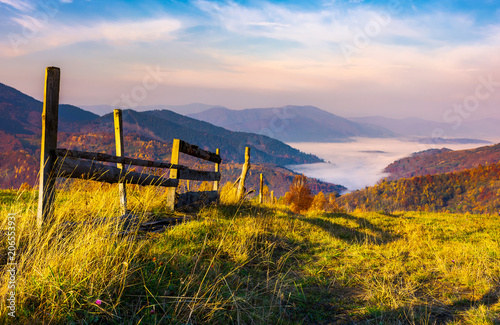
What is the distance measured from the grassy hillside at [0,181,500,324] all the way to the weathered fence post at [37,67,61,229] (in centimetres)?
19

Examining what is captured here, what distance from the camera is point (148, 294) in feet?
10.5

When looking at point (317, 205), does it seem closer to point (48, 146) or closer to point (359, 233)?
point (359, 233)

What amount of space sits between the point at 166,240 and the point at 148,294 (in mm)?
1697

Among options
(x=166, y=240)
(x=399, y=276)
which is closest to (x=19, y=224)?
(x=166, y=240)

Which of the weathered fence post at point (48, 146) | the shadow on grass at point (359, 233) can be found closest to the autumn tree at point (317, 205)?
the shadow on grass at point (359, 233)

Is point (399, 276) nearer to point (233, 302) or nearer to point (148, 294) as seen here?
point (233, 302)

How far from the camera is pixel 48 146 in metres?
4.70

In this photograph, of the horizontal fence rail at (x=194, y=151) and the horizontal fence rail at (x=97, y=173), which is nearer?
the horizontal fence rail at (x=97, y=173)

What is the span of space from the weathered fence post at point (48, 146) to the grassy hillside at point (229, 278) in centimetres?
19

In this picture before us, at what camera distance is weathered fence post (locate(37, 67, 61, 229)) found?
4.58 m

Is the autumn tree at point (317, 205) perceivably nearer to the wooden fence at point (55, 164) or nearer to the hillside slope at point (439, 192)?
the wooden fence at point (55, 164)

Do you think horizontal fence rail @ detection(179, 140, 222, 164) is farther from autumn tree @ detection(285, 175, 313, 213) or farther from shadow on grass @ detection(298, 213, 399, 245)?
autumn tree @ detection(285, 175, 313, 213)

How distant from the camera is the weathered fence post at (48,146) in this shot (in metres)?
4.58

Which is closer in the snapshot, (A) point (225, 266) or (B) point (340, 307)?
(B) point (340, 307)
